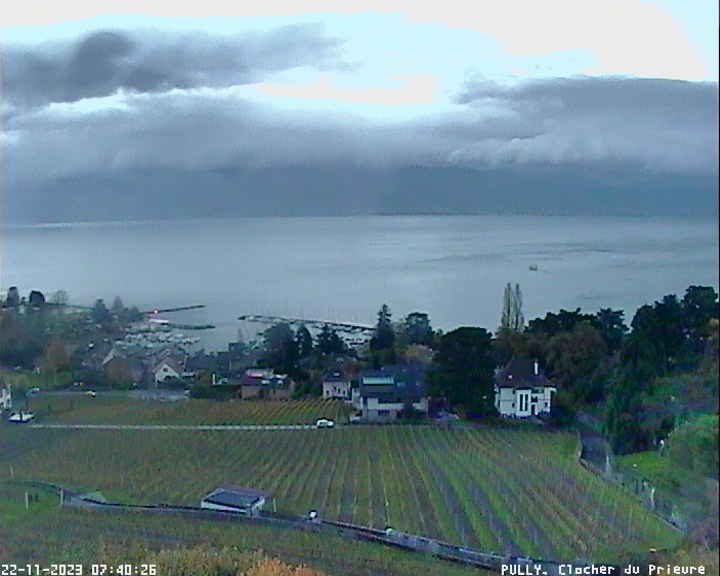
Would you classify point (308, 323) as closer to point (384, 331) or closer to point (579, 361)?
point (384, 331)

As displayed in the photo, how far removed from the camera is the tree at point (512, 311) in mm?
2373

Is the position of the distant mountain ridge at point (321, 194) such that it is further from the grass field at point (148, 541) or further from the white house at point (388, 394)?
the grass field at point (148, 541)

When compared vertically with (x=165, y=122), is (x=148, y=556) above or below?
below

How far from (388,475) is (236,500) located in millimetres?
442

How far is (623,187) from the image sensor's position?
2381 millimetres

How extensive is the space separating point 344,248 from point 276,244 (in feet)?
0.68

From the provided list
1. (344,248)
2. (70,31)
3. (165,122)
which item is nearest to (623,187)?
(344,248)

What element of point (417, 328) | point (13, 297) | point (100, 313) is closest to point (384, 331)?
point (417, 328)

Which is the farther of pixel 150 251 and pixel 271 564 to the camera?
pixel 150 251

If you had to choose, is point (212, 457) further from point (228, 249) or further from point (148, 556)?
point (228, 249)

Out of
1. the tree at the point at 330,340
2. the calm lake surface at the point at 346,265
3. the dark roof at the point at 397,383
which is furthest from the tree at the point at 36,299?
the dark roof at the point at 397,383

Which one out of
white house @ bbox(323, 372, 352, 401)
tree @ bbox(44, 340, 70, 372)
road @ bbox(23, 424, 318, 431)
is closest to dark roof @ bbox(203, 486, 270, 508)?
road @ bbox(23, 424, 318, 431)

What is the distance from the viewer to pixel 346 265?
96.5 inches

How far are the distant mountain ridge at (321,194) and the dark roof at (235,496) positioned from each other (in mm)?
807
